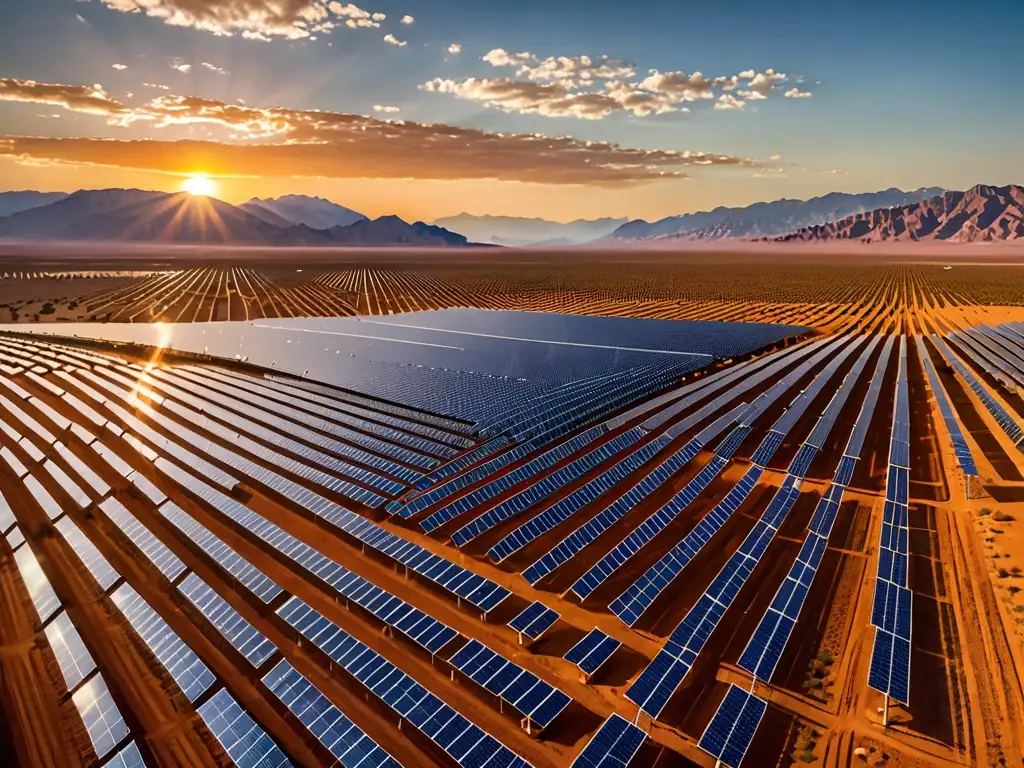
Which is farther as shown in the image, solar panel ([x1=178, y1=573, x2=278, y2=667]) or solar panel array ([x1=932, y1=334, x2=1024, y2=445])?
solar panel array ([x1=932, y1=334, x2=1024, y2=445])

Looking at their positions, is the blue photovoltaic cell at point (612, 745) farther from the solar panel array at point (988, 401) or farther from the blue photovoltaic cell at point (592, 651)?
the solar panel array at point (988, 401)

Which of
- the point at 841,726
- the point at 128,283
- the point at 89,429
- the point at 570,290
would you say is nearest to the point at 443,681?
the point at 841,726

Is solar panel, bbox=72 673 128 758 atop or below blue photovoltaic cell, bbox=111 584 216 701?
below

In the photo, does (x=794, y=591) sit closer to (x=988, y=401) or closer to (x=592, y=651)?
(x=592, y=651)

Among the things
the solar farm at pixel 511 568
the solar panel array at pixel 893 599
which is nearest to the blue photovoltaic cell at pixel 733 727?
the solar farm at pixel 511 568

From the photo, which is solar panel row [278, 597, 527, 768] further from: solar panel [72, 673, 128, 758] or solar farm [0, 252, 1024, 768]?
solar panel [72, 673, 128, 758]

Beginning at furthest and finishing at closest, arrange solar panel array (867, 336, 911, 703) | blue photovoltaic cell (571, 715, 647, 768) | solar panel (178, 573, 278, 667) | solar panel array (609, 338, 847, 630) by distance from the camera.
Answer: solar panel array (609, 338, 847, 630), solar panel (178, 573, 278, 667), solar panel array (867, 336, 911, 703), blue photovoltaic cell (571, 715, 647, 768)

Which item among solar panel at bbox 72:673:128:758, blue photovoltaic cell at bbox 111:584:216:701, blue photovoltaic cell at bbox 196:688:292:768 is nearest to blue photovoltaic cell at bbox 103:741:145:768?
solar panel at bbox 72:673:128:758

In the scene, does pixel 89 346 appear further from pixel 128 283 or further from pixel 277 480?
pixel 128 283
